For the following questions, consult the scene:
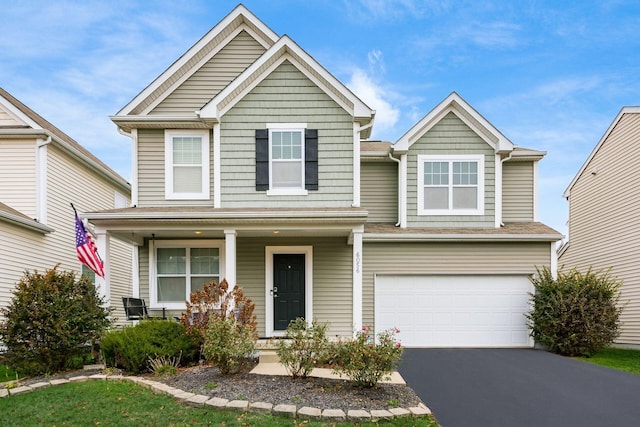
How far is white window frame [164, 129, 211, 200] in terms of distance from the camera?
11539mm

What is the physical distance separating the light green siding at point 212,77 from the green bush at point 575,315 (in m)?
9.89

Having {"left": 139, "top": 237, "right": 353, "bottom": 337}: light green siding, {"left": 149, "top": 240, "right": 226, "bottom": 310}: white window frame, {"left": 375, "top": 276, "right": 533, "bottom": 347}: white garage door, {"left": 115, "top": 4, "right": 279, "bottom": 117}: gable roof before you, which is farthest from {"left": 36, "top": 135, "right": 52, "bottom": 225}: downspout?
{"left": 375, "top": 276, "right": 533, "bottom": 347}: white garage door

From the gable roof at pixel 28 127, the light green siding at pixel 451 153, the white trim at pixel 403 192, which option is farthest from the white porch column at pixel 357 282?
the gable roof at pixel 28 127

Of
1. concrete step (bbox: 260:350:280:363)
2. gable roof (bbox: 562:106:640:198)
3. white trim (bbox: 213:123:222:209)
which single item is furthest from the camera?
gable roof (bbox: 562:106:640:198)

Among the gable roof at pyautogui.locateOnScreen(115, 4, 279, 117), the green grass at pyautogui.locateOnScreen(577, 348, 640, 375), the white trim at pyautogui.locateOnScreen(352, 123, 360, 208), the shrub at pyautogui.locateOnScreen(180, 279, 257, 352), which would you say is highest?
the gable roof at pyautogui.locateOnScreen(115, 4, 279, 117)

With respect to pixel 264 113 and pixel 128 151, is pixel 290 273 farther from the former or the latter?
pixel 128 151

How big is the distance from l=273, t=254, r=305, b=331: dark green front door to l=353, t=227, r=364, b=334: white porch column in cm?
230

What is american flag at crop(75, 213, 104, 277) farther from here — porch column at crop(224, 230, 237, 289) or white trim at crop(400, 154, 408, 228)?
white trim at crop(400, 154, 408, 228)

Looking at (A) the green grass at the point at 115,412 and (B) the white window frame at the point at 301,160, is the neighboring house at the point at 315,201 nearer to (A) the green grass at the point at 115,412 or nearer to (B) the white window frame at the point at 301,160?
(B) the white window frame at the point at 301,160

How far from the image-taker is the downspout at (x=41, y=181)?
13.1m

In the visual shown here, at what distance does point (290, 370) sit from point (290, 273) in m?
4.15

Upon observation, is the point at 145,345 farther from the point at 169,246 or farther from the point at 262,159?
the point at 262,159

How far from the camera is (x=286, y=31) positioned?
37.0 feet

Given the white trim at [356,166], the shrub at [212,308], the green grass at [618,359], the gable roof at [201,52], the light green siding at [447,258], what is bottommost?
the green grass at [618,359]
